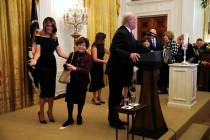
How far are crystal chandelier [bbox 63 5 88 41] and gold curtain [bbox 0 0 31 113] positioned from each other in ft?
3.47

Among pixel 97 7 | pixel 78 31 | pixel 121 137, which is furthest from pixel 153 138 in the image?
pixel 97 7

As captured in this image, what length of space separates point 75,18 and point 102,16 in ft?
4.21

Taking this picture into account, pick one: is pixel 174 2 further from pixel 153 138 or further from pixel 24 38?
pixel 153 138

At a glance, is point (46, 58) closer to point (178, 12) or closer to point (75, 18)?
point (75, 18)

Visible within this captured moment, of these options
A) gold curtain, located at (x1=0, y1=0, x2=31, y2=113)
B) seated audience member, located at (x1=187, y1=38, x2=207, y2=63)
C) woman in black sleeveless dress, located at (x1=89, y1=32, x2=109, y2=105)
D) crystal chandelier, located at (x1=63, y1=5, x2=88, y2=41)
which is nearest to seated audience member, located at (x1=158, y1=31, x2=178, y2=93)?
seated audience member, located at (x1=187, y1=38, x2=207, y2=63)

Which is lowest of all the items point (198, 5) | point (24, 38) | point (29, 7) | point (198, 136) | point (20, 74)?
point (198, 136)

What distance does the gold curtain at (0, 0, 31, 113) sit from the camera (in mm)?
4105

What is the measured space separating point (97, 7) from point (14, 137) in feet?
13.5

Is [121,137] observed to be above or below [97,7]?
below

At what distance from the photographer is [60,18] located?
17.5 ft

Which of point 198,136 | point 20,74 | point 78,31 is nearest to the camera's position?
point 198,136

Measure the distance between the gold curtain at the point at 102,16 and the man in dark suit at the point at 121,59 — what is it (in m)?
3.02

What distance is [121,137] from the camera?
9.97ft

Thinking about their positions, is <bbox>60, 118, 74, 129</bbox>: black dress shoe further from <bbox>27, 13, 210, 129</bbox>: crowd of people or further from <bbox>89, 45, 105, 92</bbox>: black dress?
<bbox>89, 45, 105, 92</bbox>: black dress
